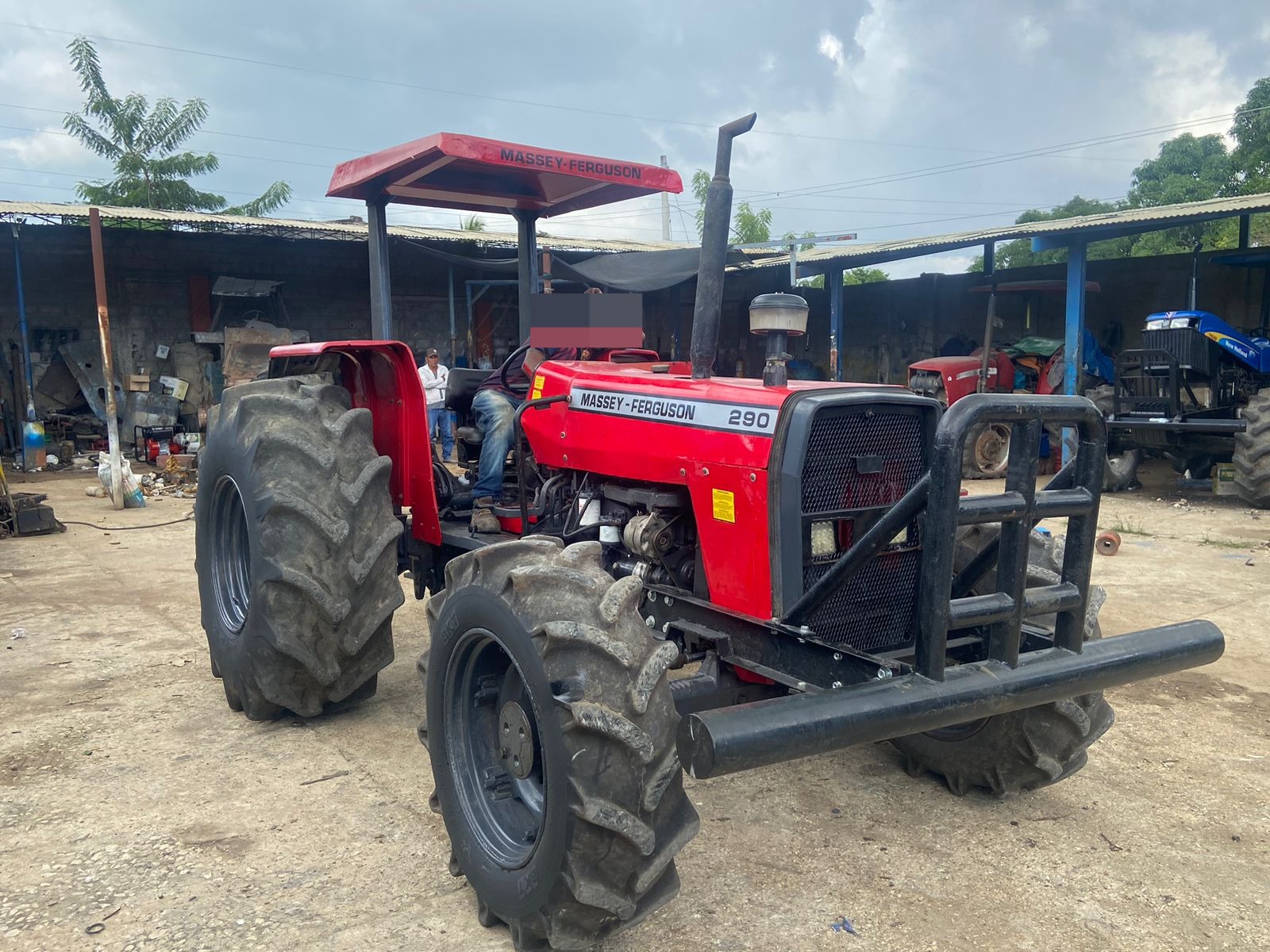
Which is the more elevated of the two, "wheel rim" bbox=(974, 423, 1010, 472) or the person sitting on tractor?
the person sitting on tractor

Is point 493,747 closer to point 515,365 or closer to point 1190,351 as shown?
point 515,365

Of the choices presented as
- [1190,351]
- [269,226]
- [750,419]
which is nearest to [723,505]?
[750,419]

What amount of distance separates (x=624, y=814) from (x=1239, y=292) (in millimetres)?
15105

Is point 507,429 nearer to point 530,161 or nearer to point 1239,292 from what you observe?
point 530,161

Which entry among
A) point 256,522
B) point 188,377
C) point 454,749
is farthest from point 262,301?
point 454,749

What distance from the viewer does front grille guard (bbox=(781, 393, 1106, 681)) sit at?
246cm

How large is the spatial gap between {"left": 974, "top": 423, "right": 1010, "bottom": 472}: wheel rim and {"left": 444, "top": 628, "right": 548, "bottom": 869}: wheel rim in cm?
1051

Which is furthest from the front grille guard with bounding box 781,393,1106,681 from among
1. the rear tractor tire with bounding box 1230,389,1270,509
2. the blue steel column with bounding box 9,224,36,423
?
the blue steel column with bounding box 9,224,36,423

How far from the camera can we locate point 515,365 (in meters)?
4.70

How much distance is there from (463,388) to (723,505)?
7.21 feet

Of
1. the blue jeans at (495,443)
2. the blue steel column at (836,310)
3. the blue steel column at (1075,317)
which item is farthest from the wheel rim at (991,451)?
the blue jeans at (495,443)

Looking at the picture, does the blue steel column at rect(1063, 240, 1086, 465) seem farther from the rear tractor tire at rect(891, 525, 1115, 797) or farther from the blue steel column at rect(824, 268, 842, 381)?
the rear tractor tire at rect(891, 525, 1115, 797)

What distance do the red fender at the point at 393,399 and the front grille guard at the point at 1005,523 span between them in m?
2.28

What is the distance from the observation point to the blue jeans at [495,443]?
179 inches
